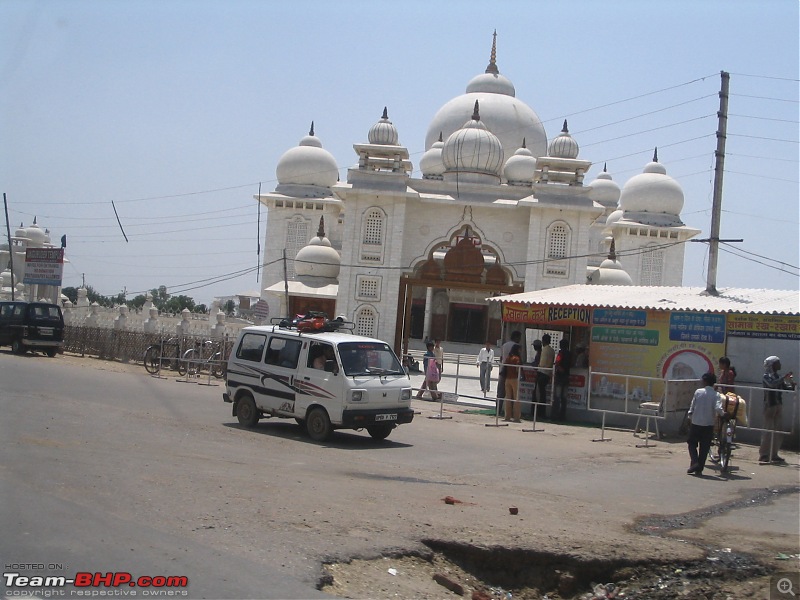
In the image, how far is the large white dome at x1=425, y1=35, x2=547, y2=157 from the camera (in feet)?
153

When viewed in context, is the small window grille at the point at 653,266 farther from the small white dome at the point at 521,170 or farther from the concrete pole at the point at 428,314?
the concrete pole at the point at 428,314

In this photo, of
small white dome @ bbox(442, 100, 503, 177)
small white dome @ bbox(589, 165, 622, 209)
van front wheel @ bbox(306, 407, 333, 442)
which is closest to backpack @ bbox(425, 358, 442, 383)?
van front wheel @ bbox(306, 407, 333, 442)

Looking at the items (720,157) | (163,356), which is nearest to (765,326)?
(720,157)

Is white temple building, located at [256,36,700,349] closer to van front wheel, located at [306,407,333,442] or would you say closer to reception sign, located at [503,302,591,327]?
reception sign, located at [503,302,591,327]

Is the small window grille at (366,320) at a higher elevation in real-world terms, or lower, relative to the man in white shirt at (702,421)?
higher

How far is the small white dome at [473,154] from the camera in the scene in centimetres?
3669

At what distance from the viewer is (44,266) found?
3422 centimetres

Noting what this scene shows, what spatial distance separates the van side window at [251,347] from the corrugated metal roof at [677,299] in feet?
23.4

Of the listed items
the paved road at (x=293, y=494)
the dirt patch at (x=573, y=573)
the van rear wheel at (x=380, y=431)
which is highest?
the van rear wheel at (x=380, y=431)

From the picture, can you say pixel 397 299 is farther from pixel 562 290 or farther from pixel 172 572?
pixel 172 572

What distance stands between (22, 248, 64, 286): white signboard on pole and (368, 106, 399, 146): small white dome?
1426 cm
